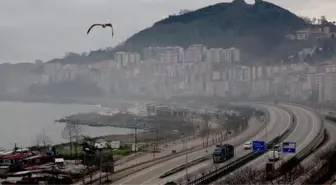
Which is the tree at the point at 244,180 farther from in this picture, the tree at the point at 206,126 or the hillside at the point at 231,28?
the hillside at the point at 231,28

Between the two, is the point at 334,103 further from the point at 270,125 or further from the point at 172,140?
the point at 172,140

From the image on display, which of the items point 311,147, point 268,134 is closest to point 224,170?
point 311,147

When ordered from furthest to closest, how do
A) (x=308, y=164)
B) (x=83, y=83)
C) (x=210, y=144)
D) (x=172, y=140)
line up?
(x=83, y=83) < (x=172, y=140) < (x=210, y=144) < (x=308, y=164)

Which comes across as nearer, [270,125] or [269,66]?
[270,125]

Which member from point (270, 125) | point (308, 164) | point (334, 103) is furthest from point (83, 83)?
point (308, 164)

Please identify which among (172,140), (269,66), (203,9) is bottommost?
(172,140)

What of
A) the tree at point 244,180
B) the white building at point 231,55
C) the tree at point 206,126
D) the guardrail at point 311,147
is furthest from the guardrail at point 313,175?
the white building at point 231,55
